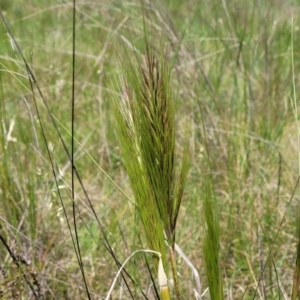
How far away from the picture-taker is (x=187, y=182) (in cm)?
215

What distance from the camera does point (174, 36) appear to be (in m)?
2.27

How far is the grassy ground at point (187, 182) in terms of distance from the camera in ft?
4.74

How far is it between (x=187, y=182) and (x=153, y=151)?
124 cm

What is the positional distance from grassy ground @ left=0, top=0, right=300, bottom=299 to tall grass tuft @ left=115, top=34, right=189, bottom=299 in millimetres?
63

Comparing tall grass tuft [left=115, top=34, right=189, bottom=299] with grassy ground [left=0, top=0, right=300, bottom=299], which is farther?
grassy ground [left=0, top=0, right=300, bottom=299]

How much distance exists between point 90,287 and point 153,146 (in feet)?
2.43

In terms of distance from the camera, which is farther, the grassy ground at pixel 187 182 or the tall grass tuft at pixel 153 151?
the grassy ground at pixel 187 182

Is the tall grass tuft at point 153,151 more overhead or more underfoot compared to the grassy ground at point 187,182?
more overhead

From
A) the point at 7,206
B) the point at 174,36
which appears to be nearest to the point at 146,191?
the point at 7,206

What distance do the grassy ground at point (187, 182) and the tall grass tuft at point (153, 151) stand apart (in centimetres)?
6

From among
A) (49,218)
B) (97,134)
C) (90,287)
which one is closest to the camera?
(90,287)

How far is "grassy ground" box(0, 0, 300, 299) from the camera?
1445mm

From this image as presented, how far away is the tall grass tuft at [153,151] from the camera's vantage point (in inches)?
36.4

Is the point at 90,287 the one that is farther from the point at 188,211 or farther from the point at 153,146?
the point at 153,146
